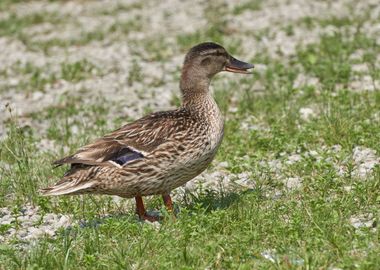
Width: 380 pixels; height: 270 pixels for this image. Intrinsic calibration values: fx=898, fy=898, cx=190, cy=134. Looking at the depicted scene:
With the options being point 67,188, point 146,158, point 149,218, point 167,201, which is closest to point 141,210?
point 149,218

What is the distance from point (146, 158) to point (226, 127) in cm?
359

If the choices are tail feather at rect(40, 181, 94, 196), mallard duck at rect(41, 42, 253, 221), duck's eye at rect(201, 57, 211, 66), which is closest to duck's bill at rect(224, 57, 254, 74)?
duck's eye at rect(201, 57, 211, 66)

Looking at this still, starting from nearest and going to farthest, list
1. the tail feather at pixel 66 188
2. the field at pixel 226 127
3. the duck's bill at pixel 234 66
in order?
the field at pixel 226 127 → the tail feather at pixel 66 188 → the duck's bill at pixel 234 66

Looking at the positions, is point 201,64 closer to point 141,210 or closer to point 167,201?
point 167,201

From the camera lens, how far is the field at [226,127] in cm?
691

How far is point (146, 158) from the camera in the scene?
8039 mm

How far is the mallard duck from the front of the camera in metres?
7.94

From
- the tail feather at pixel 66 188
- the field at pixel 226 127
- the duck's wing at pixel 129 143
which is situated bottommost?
the field at pixel 226 127

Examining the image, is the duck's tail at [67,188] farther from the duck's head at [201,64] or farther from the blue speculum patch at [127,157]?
the duck's head at [201,64]

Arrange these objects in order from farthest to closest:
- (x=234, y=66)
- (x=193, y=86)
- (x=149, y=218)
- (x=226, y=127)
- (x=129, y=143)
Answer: (x=226, y=127) < (x=234, y=66) < (x=193, y=86) < (x=149, y=218) < (x=129, y=143)

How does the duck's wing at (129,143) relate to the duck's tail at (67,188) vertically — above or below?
above

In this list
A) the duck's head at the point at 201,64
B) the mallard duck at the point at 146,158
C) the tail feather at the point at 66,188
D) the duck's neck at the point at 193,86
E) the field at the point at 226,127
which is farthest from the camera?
the duck's head at the point at 201,64

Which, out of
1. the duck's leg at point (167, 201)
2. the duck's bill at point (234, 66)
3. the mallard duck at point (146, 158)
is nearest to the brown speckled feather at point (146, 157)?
the mallard duck at point (146, 158)

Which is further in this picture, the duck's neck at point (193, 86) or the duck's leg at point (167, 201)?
the duck's neck at point (193, 86)
